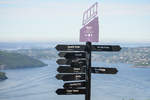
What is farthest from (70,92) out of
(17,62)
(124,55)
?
(17,62)

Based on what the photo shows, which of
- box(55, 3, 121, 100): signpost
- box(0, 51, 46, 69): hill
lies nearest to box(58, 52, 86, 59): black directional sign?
box(55, 3, 121, 100): signpost

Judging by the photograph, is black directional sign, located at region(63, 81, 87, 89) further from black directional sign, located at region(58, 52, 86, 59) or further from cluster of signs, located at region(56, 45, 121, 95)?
black directional sign, located at region(58, 52, 86, 59)

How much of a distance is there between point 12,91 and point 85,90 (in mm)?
32595

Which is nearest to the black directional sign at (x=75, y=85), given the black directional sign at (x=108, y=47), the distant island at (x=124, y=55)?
the black directional sign at (x=108, y=47)

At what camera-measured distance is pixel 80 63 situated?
3693 mm

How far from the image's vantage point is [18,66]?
4941 cm

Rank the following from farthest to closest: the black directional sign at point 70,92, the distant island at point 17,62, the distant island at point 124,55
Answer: the distant island at point 17,62 < the distant island at point 124,55 < the black directional sign at point 70,92

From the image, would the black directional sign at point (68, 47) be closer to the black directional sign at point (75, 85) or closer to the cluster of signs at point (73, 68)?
the cluster of signs at point (73, 68)

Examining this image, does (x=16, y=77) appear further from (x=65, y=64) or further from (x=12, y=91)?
(x=65, y=64)

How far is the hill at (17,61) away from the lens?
160 ft

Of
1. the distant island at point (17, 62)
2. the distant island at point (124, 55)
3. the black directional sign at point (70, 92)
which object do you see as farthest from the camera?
the distant island at point (17, 62)

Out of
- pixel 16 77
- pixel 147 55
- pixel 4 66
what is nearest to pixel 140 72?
pixel 147 55

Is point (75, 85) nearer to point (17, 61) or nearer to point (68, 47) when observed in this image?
point (68, 47)

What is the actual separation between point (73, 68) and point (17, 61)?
47.8 meters
